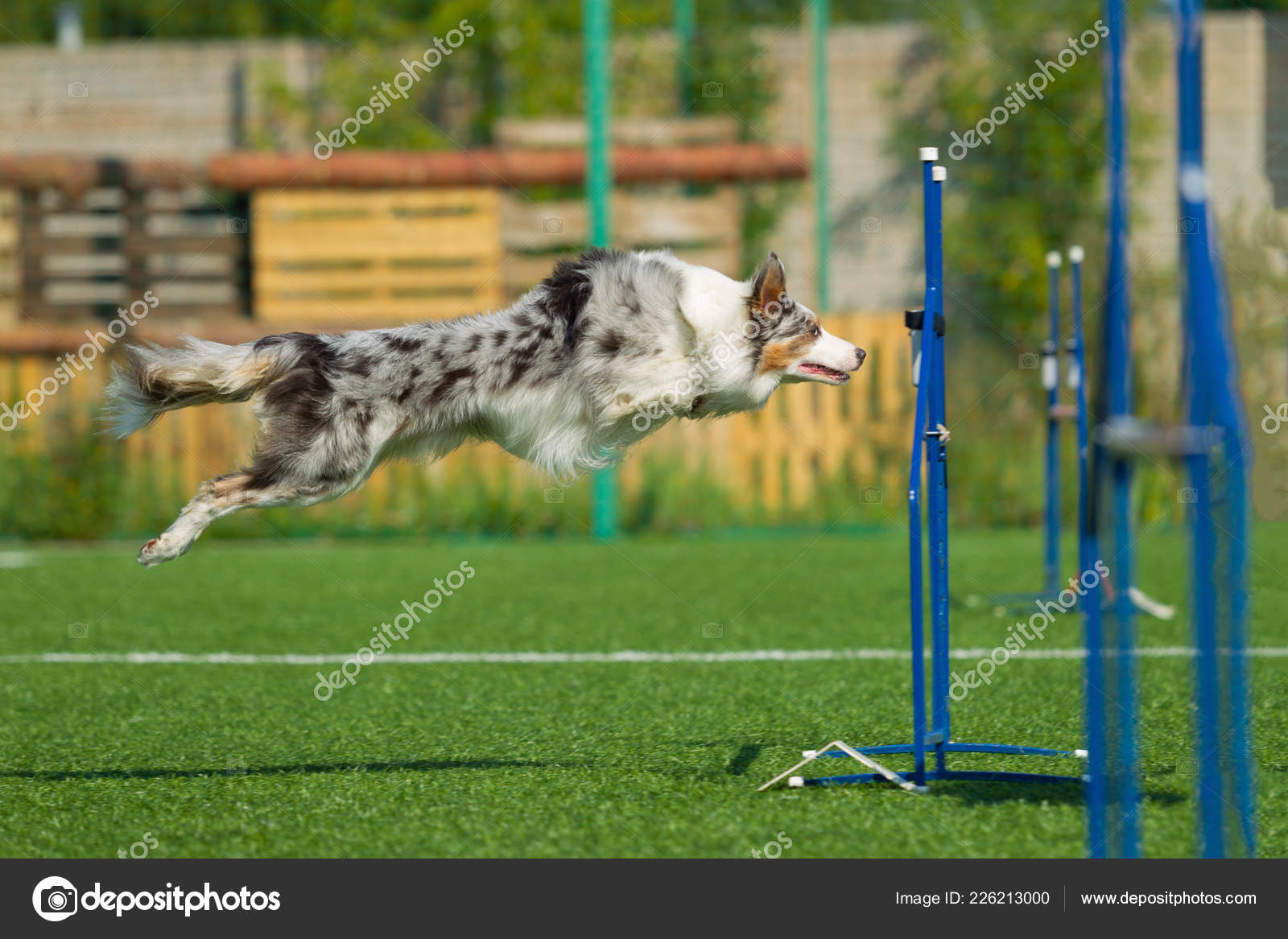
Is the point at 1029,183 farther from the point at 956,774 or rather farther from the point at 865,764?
the point at 865,764

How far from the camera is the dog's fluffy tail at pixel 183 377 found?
169 inches

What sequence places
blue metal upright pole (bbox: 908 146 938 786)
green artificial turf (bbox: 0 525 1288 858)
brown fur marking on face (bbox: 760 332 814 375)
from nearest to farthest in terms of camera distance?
green artificial turf (bbox: 0 525 1288 858) → blue metal upright pole (bbox: 908 146 938 786) → brown fur marking on face (bbox: 760 332 814 375)

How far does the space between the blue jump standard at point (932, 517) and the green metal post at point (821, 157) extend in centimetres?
788

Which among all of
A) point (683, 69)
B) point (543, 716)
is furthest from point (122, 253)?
point (543, 716)

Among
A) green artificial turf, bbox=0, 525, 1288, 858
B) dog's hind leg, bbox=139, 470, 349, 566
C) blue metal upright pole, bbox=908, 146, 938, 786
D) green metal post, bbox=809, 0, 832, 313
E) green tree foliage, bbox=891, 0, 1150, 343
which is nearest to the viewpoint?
green artificial turf, bbox=0, 525, 1288, 858

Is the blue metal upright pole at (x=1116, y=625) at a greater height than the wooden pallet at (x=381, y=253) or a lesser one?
lesser

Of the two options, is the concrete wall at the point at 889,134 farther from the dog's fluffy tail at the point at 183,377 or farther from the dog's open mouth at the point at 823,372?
the dog's fluffy tail at the point at 183,377

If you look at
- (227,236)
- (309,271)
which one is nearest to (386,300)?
(309,271)

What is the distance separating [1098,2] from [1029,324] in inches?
123

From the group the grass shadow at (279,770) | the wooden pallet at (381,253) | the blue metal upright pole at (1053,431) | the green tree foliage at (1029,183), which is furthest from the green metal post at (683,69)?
the grass shadow at (279,770)

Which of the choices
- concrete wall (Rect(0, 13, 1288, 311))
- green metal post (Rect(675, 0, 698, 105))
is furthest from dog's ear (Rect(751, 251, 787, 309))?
green metal post (Rect(675, 0, 698, 105))

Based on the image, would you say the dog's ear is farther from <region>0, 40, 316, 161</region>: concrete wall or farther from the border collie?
<region>0, 40, 316, 161</region>: concrete wall

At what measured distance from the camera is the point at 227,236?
11.9m
